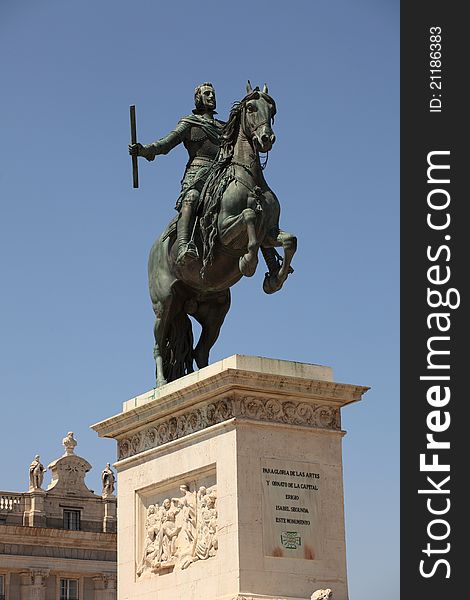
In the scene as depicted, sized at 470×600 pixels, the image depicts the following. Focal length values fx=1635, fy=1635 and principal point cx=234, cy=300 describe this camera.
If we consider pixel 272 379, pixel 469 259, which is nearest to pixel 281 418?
pixel 272 379

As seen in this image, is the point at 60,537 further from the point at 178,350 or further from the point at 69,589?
the point at 178,350

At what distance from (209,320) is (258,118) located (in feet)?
10.1

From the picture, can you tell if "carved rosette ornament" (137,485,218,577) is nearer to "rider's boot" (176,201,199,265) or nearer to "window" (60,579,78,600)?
"rider's boot" (176,201,199,265)

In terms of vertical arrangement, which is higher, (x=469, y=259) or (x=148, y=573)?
(x=469, y=259)

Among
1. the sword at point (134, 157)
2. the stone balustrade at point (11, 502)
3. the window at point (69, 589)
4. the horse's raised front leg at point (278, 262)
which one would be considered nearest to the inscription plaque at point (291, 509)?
the horse's raised front leg at point (278, 262)

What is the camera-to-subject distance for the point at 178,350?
2138 centimetres

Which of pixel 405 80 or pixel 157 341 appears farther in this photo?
pixel 157 341

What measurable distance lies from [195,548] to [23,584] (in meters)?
58.0

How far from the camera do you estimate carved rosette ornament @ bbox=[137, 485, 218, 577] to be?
19.1 meters

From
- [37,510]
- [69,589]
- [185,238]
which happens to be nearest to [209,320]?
[185,238]

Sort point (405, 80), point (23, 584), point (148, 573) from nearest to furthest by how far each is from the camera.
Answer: point (405, 80)
point (148, 573)
point (23, 584)

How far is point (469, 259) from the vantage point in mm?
17688

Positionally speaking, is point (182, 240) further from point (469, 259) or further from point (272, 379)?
point (469, 259)

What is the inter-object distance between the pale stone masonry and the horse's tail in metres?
55.4
